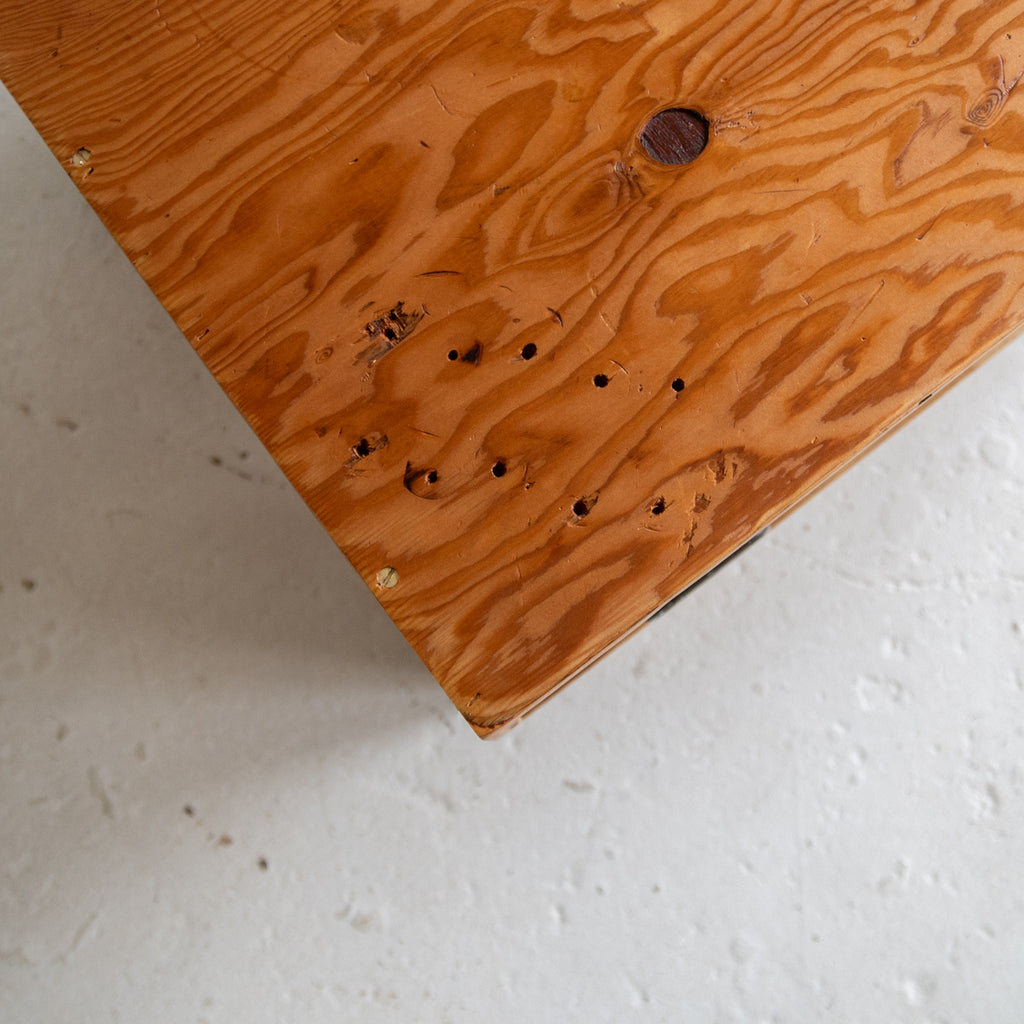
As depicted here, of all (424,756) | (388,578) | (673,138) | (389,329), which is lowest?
(424,756)

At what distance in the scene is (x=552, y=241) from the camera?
2.44 ft

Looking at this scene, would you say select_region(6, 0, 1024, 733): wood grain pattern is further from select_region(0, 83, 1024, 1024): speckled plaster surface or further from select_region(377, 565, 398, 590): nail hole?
select_region(0, 83, 1024, 1024): speckled plaster surface

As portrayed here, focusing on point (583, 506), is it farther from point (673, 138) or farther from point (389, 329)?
point (673, 138)

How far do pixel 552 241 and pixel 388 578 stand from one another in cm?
35

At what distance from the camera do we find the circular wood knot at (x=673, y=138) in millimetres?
752

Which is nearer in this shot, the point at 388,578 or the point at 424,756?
the point at 388,578

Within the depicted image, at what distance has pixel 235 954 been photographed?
101cm

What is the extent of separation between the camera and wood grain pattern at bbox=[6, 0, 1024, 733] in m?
0.73

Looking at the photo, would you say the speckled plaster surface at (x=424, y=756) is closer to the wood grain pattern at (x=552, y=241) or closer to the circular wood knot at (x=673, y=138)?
the wood grain pattern at (x=552, y=241)

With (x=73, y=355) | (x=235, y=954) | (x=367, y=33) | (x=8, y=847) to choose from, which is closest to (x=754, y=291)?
(x=367, y=33)

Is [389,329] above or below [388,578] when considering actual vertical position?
above

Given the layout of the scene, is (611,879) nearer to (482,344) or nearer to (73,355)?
(482,344)

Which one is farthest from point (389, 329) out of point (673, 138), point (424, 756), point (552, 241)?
point (424, 756)

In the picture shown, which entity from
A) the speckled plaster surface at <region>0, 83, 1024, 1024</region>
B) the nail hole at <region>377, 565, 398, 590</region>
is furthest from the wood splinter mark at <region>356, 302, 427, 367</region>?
the speckled plaster surface at <region>0, 83, 1024, 1024</region>
